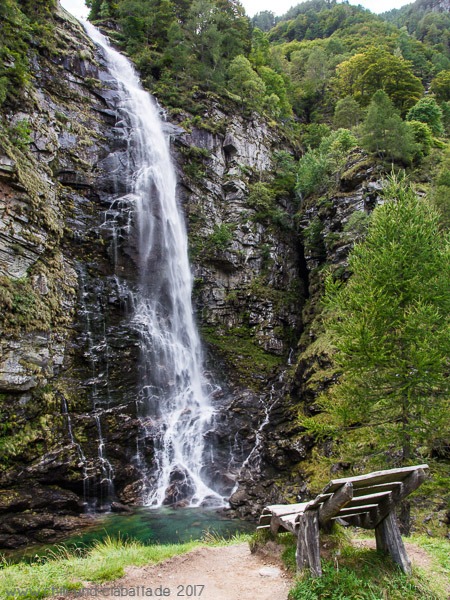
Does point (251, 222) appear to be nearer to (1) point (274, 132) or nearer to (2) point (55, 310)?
(1) point (274, 132)

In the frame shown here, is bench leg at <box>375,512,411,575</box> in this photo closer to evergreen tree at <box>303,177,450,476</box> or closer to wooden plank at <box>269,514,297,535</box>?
wooden plank at <box>269,514,297,535</box>

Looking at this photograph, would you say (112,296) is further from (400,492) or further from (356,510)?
(400,492)

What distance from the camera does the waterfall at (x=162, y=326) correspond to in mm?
15977

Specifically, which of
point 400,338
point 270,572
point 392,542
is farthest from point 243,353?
point 392,542

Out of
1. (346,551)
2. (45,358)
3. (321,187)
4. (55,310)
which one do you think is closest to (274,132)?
(321,187)

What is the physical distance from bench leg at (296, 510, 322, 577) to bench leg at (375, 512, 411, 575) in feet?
2.81

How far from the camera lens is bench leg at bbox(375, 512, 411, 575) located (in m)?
4.53

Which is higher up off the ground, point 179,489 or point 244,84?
point 244,84

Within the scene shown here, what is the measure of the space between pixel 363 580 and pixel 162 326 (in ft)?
55.2

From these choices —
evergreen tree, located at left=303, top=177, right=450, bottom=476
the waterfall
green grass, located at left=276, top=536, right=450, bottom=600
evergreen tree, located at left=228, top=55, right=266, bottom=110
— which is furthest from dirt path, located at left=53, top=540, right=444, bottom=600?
evergreen tree, located at left=228, top=55, right=266, bottom=110

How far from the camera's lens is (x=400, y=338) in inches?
328

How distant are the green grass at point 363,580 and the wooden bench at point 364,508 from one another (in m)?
0.15

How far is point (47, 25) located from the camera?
23812mm

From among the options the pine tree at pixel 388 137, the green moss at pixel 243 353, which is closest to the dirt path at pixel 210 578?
the green moss at pixel 243 353
